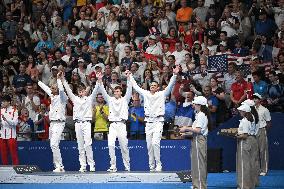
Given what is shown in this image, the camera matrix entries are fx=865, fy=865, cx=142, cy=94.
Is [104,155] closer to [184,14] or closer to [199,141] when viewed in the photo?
[184,14]

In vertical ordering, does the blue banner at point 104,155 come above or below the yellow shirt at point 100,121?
below

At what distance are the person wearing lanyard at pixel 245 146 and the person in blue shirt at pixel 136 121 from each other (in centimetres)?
644

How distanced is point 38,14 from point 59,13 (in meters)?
0.85

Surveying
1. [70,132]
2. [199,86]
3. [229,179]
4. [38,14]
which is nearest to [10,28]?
[38,14]

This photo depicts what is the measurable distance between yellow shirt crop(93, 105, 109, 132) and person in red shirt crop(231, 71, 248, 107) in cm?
395

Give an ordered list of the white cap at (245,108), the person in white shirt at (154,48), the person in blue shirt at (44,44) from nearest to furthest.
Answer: the white cap at (245,108), the person in white shirt at (154,48), the person in blue shirt at (44,44)

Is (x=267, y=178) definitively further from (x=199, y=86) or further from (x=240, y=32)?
(x=240, y=32)

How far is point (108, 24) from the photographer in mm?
31219

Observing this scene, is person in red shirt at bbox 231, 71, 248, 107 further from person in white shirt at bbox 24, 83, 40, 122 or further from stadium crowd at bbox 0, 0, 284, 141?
person in white shirt at bbox 24, 83, 40, 122

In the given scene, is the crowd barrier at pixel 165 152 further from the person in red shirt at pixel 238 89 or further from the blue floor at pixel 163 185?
the blue floor at pixel 163 185

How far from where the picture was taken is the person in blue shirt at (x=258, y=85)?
87.4 feet

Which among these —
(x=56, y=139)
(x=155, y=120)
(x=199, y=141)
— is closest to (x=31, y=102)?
(x=56, y=139)

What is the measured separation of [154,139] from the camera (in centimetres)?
2428

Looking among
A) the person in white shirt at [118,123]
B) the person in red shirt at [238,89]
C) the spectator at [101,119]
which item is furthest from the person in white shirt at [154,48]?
the person in white shirt at [118,123]
